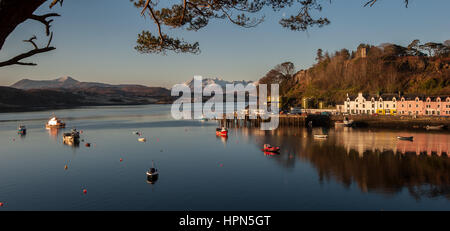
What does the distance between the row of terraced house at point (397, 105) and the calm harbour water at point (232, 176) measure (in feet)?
87.0

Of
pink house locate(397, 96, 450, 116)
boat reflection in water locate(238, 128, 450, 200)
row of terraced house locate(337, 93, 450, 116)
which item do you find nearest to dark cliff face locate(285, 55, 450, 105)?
row of terraced house locate(337, 93, 450, 116)

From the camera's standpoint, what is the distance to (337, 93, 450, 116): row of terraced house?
7425 centimetres

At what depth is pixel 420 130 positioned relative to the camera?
205ft

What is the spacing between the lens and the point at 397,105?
79.1m

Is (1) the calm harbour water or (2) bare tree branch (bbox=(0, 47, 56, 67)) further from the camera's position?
(1) the calm harbour water

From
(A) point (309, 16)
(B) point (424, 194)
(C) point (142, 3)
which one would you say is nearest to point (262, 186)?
(B) point (424, 194)

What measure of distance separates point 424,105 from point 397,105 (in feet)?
19.0

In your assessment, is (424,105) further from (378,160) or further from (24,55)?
(24,55)

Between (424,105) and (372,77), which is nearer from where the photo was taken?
(424,105)

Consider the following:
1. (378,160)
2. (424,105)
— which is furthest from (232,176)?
(424,105)

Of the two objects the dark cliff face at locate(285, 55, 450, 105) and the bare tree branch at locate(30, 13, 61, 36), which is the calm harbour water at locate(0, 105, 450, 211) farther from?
the dark cliff face at locate(285, 55, 450, 105)

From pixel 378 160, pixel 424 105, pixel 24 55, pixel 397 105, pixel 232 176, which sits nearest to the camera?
pixel 24 55

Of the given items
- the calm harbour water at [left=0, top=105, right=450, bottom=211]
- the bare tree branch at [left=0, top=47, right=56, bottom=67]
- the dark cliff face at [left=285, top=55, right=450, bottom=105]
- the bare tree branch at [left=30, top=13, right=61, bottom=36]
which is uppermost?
the dark cliff face at [left=285, top=55, right=450, bottom=105]

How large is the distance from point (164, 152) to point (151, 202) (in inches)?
873
